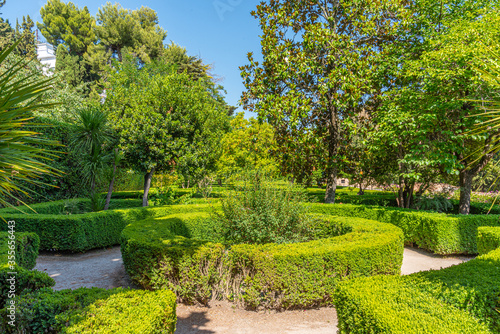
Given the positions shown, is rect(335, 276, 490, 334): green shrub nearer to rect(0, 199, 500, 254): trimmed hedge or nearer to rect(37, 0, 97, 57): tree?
rect(0, 199, 500, 254): trimmed hedge

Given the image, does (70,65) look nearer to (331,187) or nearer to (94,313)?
(331,187)

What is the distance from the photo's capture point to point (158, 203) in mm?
12172

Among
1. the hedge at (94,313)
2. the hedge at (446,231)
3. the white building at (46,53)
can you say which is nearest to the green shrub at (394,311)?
the hedge at (94,313)

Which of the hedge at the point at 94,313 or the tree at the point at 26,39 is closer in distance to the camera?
the hedge at the point at 94,313

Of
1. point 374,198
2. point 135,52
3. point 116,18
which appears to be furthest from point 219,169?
point 116,18

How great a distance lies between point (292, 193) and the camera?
23.3ft

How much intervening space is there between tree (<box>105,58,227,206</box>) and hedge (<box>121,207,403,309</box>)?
6527 millimetres

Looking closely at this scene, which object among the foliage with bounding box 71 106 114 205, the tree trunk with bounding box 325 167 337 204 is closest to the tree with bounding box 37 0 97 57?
the foliage with bounding box 71 106 114 205

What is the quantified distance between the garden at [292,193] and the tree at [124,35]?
63.1 feet

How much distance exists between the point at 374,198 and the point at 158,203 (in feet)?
35.1

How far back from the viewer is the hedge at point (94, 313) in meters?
2.49

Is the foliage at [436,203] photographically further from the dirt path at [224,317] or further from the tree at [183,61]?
the tree at [183,61]

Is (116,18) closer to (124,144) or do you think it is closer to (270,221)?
(124,144)

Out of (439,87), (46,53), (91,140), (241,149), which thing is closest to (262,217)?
(439,87)
